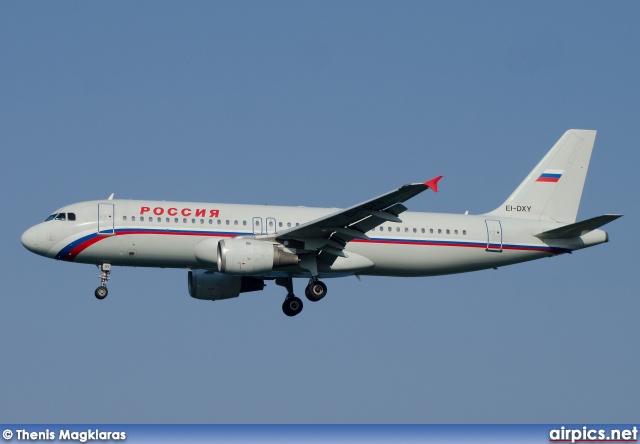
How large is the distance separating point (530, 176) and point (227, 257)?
1575 cm

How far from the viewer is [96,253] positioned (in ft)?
169

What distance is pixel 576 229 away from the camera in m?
54.5

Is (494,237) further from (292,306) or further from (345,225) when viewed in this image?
(292,306)

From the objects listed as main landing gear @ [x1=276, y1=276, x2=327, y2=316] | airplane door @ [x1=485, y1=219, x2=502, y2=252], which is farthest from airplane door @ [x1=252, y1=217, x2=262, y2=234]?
airplane door @ [x1=485, y1=219, x2=502, y2=252]

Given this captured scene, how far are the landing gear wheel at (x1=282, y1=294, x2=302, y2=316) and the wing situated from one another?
3576 mm

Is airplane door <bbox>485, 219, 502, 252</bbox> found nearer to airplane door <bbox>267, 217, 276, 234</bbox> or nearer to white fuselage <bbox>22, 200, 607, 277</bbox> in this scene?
white fuselage <bbox>22, 200, 607, 277</bbox>

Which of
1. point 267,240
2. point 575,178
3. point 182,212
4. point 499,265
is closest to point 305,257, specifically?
point 267,240

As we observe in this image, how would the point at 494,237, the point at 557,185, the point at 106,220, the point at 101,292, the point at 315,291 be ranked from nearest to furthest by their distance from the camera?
the point at 106,220 < the point at 101,292 < the point at 315,291 < the point at 494,237 < the point at 557,185

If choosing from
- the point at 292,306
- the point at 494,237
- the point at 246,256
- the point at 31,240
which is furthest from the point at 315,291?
the point at 31,240

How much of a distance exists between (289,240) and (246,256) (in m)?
2.12

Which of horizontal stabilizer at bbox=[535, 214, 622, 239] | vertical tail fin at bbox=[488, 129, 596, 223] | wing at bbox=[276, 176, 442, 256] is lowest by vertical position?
wing at bbox=[276, 176, 442, 256]

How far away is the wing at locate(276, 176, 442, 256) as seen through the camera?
1902 inches

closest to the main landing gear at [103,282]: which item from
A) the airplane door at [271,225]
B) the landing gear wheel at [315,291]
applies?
the airplane door at [271,225]

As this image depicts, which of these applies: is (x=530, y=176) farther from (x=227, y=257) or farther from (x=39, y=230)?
(x=39, y=230)
